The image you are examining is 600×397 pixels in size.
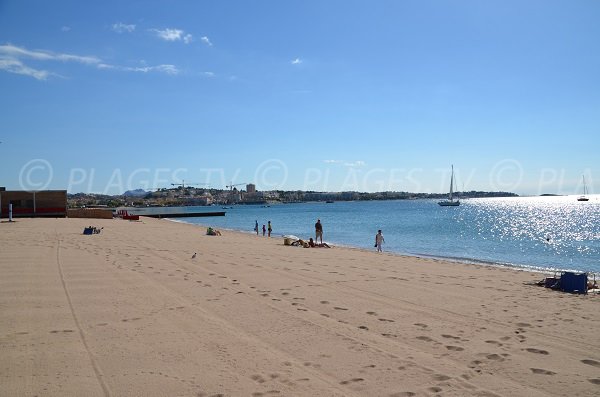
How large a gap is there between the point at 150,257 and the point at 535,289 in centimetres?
1091

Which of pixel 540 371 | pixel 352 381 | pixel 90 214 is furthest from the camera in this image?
pixel 90 214

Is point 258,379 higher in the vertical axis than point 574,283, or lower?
lower

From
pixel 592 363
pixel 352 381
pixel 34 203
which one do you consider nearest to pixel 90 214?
pixel 34 203

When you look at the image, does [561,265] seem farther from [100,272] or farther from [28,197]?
[28,197]

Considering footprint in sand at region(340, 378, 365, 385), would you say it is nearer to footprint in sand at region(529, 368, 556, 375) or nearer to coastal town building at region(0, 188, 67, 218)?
footprint in sand at region(529, 368, 556, 375)

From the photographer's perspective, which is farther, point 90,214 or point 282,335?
point 90,214

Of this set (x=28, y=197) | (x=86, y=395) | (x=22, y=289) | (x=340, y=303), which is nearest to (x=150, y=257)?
(x=22, y=289)

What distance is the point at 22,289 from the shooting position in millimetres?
8781

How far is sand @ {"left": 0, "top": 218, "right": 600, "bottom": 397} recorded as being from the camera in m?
4.74

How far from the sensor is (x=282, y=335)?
644 cm

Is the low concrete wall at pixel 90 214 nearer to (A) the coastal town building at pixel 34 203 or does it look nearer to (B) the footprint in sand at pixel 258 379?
(A) the coastal town building at pixel 34 203

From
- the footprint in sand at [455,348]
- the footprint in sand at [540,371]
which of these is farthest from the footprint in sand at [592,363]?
the footprint in sand at [455,348]

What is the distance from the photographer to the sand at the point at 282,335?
4742 mm

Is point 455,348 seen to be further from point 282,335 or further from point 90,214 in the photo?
point 90,214
